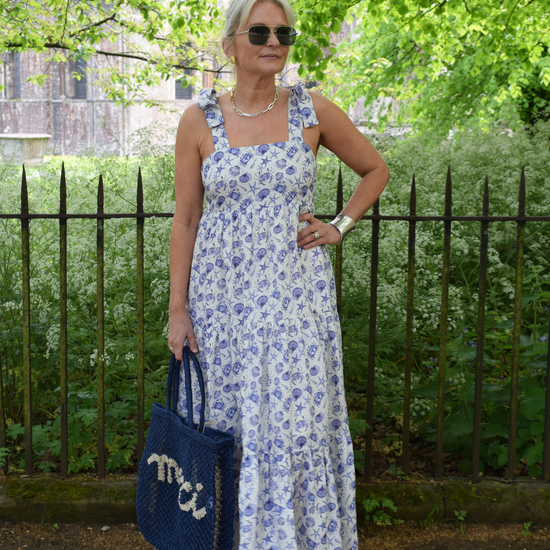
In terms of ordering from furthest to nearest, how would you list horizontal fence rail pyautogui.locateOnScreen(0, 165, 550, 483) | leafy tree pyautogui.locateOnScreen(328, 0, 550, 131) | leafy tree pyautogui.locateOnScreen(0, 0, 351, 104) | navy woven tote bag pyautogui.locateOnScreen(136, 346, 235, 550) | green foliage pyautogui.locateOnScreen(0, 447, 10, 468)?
leafy tree pyautogui.locateOnScreen(328, 0, 550, 131) → leafy tree pyautogui.locateOnScreen(0, 0, 351, 104) → green foliage pyautogui.locateOnScreen(0, 447, 10, 468) → horizontal fence rail pyautogui.locateOnScreen(0, 165, 550, 483) → navy woven tote bag pyautogui.locateOnScreen(136, 346, 235, 550)

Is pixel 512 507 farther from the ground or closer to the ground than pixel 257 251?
closer to the ground

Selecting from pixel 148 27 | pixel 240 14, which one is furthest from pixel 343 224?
pixel 148 27

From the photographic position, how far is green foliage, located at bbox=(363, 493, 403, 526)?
2572 millimetres

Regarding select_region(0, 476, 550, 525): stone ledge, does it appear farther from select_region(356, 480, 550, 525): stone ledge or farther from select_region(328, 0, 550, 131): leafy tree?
select_region(328, 0, 550, 131): leafy tree

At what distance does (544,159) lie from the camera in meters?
5.66

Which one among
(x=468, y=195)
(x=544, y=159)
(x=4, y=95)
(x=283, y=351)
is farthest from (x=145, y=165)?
(x=4, y=95)

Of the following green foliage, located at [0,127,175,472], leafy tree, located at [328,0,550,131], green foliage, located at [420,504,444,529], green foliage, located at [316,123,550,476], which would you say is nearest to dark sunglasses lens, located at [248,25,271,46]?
green foliage, located at [0,127,175,472]

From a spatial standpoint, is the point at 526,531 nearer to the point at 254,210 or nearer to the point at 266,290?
the point at 266,290

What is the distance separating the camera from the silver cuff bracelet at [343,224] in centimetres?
196

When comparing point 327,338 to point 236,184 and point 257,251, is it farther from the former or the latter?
point 236,184

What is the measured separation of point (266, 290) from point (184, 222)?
0.40 metres

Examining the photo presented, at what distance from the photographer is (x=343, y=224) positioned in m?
1.99

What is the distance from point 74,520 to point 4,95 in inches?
1316

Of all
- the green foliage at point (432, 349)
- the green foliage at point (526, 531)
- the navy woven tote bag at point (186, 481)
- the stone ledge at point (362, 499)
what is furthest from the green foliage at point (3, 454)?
the green foliage at point (526, 531)
